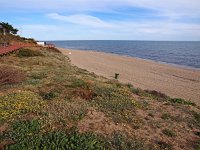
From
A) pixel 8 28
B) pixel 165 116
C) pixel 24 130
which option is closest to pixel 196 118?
pixel 165 116

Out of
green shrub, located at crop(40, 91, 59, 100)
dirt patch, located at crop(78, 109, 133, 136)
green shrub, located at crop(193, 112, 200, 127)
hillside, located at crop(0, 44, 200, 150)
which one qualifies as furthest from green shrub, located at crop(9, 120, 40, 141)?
green shrub, located at crop(193, 112, 200, 127)

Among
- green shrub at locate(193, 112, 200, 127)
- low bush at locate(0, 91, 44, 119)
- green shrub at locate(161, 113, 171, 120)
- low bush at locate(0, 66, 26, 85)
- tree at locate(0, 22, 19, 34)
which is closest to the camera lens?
low bush at locate(0, 91, 44, 119)

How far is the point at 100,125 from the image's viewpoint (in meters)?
10.8

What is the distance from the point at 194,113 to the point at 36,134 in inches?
288

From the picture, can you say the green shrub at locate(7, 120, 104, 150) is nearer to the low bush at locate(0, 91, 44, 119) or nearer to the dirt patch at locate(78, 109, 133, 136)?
the dirt patch at locate(78, 109, 133, 136)

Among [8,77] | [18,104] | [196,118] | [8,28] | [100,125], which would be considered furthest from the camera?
[8,28]

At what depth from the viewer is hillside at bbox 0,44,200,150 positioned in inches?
373

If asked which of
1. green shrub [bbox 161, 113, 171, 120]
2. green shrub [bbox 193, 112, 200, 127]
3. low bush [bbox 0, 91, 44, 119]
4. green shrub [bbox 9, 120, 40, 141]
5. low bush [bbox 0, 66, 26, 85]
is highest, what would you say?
low bush [bbox 0, 66, 26, 85]

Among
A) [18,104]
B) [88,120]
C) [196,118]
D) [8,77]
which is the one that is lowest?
[196,118]

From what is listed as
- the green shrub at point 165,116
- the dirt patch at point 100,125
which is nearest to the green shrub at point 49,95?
the dirt patch at point 100,125

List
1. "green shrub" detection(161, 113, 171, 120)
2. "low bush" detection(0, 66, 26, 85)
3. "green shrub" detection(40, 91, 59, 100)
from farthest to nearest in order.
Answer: "low bush" detection(0, 66, 26, 85) < "green shrub" detection(40, 91, 59, 100) < "green shrub" detection(161, 113, 171, 120)

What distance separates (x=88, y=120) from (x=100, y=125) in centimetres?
58

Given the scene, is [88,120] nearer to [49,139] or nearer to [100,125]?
[100,125]

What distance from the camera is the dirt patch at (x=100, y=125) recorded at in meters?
10.4
